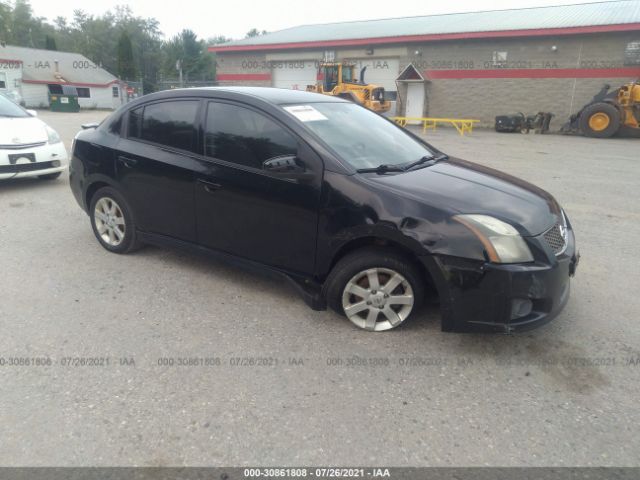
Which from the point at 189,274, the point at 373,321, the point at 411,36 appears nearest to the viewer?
the point at 373,321

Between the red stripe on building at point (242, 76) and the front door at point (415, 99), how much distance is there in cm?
967

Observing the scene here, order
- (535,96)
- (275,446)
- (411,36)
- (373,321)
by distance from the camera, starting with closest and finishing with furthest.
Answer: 1. (275,446)
2. (373,321)
3. (535,96)
4. (411,36)

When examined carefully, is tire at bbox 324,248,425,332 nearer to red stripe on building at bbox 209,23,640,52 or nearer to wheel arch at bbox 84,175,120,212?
wheel arch at bbox 84,175,120,212

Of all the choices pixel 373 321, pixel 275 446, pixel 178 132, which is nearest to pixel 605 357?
pixel 373 321

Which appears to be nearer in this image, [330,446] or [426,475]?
[426,475]

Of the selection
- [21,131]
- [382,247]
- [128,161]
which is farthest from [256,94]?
[21,131]

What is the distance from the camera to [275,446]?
2219 millimetres

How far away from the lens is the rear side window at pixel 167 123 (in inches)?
150

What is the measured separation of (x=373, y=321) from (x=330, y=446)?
110 cm

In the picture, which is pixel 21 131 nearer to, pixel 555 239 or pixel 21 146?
pixel 21 146

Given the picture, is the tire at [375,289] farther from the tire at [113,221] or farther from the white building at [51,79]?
the white building at [51,79]

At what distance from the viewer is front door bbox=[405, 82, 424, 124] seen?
24703mm

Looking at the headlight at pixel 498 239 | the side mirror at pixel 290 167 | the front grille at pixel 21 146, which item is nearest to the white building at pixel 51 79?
the front grille at pixel 21 146

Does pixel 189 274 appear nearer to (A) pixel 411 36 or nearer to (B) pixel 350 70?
(B) pixel 350 70
